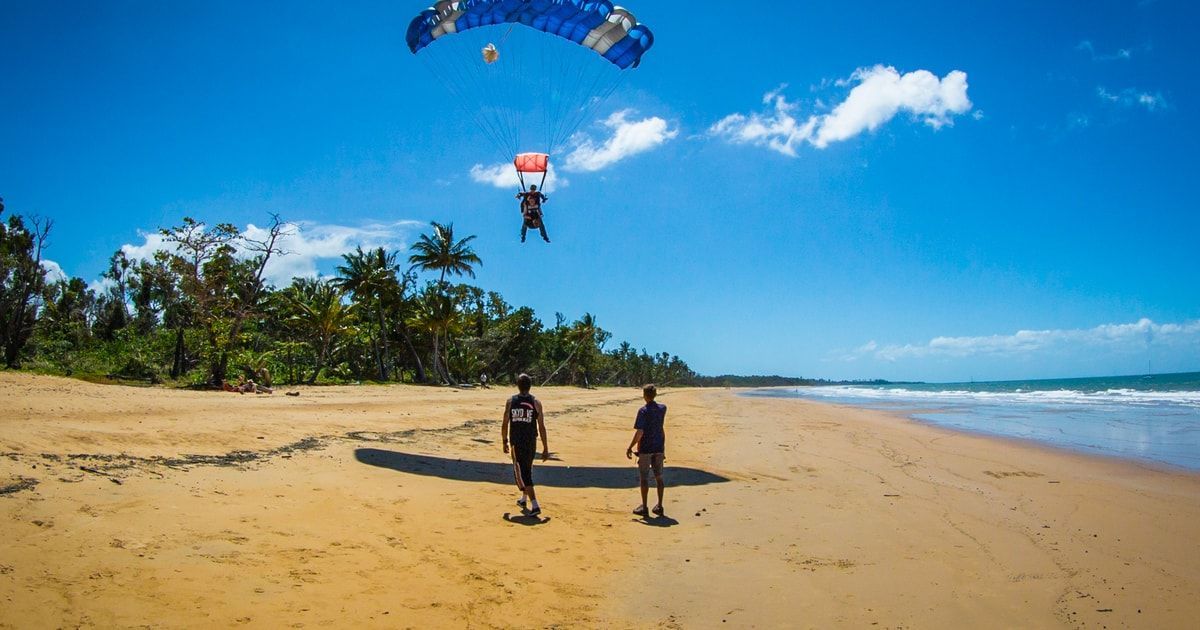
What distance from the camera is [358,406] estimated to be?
16609 mm

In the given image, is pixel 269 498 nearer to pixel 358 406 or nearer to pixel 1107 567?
pixel 1107 567

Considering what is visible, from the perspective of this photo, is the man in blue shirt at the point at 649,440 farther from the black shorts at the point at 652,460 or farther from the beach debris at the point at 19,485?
the beach debris at the point at 19,485

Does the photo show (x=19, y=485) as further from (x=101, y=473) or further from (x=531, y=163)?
(x=531, y=163)

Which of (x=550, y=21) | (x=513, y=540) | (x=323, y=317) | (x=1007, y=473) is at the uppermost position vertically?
(x=550, y=21)

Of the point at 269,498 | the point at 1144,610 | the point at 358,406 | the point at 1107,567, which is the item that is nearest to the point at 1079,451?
the point at 1107,567

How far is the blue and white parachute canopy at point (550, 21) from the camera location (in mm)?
12883

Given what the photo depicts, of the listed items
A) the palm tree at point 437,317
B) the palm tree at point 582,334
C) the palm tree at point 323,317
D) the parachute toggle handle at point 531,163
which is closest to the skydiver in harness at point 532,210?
the parachute toggle handle at point 531,163

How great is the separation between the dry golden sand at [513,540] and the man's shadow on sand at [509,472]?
0.25ft

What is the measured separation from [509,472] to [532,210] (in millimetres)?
6676

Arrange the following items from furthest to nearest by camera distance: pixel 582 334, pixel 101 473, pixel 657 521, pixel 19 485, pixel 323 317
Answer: pixel 582 334 → pixel 323 317 → pixel 657 521 → pixel 101 473 → pixel 19 485

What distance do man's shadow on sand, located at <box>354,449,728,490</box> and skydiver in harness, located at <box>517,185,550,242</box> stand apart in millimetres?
5789

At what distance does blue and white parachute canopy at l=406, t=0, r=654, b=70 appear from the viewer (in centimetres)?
1288

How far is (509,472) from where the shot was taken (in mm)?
9523

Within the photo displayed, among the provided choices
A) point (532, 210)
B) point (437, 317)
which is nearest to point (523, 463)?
point (532, 210)
